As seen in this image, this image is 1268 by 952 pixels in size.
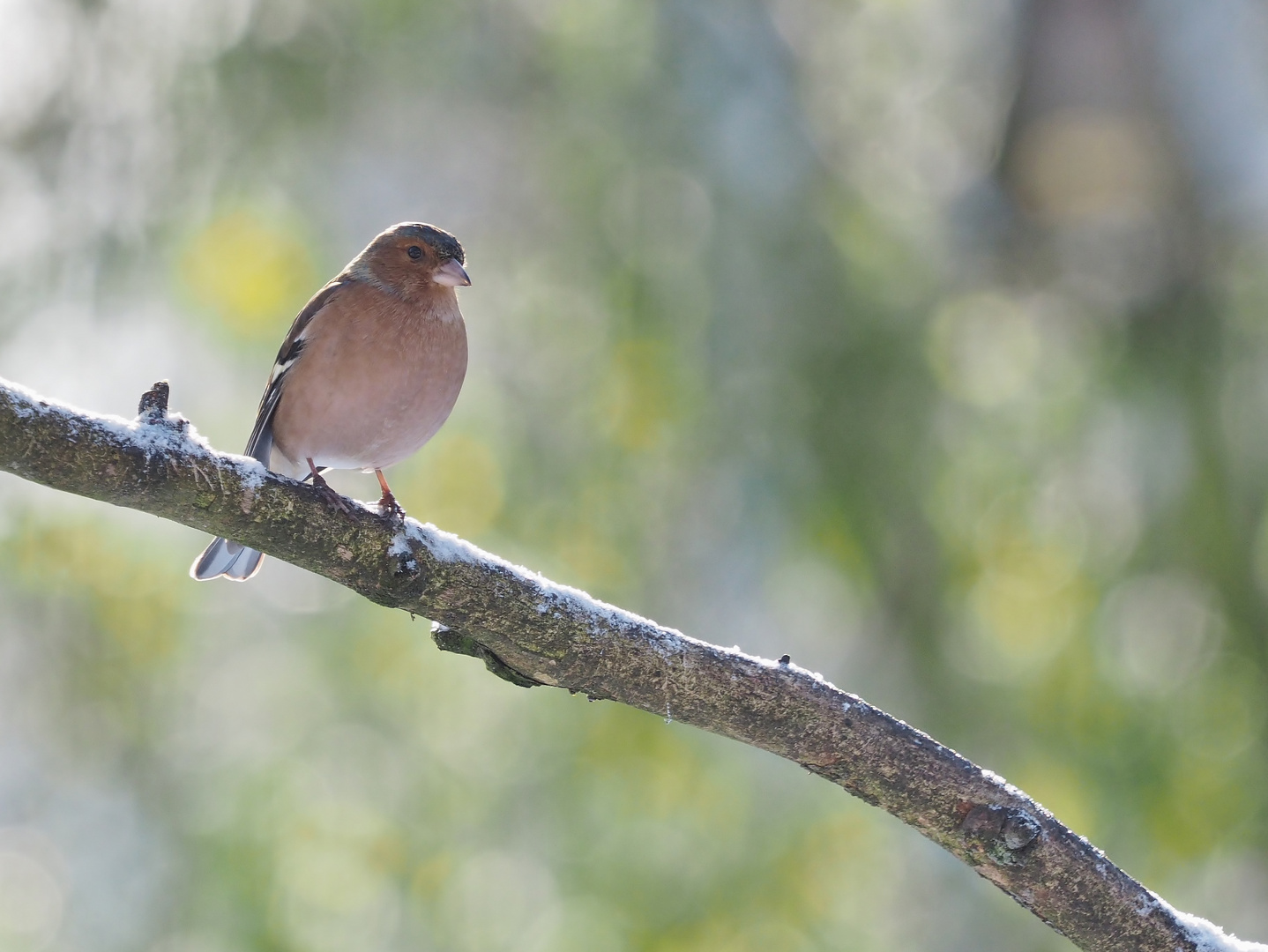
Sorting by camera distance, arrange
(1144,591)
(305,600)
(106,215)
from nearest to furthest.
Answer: (106,215) → (1144,591) → (305,600)

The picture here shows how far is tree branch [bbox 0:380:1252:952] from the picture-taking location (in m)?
2.55

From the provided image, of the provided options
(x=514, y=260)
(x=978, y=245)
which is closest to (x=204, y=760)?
(x=514, y=260)

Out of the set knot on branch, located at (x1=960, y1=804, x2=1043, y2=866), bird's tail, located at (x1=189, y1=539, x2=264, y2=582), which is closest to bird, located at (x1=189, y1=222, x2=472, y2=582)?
bird's tail, located at (x1=189, y1=539, x2=264, y2=582)

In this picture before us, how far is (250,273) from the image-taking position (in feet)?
27.5

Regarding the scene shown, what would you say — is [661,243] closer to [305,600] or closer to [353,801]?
[305,600]

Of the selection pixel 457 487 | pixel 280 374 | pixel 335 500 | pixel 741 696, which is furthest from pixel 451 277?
pixel 457 487

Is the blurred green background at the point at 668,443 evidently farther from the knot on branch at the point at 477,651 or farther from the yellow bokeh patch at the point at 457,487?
the knot on branch at the point at 477,651

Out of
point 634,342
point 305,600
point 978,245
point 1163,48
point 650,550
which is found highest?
point 1163,48

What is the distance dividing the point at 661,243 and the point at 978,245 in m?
2.23

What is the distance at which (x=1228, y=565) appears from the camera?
6.51 meters

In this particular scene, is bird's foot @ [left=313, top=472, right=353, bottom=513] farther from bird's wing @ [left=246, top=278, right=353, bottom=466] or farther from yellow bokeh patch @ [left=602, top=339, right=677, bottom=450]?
yellow bokeh patch @ [left=602, top=339, right=677, bottom=450]

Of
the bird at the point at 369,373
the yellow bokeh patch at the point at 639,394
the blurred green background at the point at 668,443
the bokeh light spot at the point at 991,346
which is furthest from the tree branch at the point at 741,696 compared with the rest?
the bokeh light spot at the point at 991,346

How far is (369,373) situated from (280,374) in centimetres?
51

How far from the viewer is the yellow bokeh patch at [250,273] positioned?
7.79 metres
